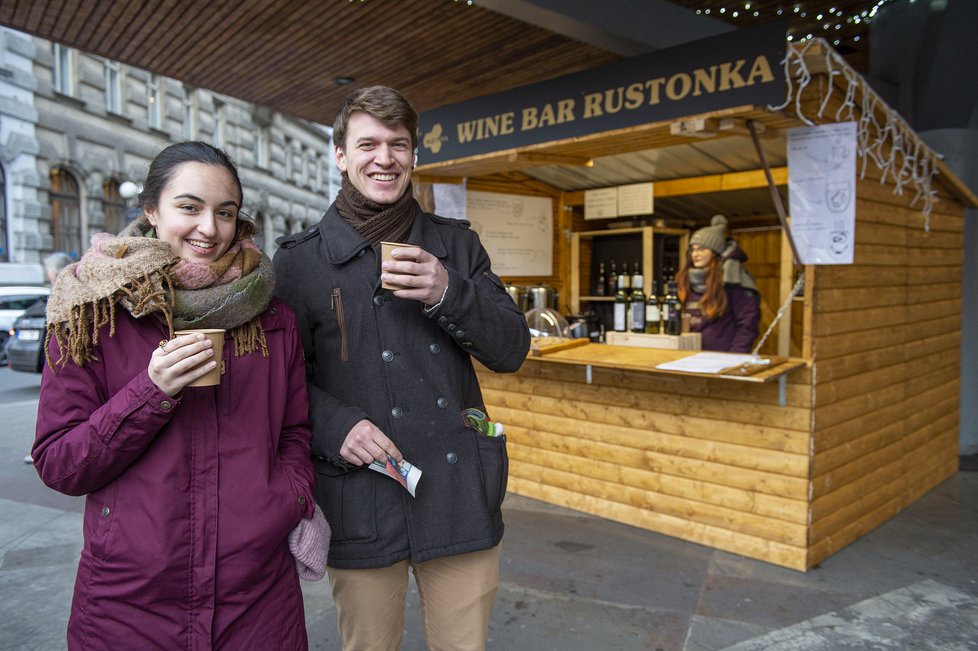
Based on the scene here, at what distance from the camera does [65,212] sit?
1850cm

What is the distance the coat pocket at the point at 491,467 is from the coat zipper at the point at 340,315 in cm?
43

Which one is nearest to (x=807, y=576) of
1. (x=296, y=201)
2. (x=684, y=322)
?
(x=684, y=322)

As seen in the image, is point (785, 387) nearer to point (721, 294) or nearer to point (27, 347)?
point (721, 294)

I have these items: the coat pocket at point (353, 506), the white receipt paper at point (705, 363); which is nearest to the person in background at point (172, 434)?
the coat pocket at point (353, 506)

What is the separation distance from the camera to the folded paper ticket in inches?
70.3

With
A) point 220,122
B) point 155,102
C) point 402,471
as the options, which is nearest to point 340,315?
point 402,471

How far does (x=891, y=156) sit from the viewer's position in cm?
444

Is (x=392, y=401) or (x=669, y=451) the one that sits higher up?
(x=392, y=401)

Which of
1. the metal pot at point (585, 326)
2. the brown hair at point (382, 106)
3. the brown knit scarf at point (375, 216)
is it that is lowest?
the metal pot at point (585, 326)

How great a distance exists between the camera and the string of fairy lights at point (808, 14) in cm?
646

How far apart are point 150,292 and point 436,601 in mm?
1172

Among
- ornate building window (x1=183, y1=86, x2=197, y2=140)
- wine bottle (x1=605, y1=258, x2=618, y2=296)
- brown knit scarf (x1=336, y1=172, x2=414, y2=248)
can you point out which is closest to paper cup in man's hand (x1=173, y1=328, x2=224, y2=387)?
brown knit scarf (x1=336, y1=172, x2=414, y2=248)

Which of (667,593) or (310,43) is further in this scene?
(310,43)

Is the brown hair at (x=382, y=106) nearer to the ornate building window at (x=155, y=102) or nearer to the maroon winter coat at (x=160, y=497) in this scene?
the maroon winter coat at (x=160, y=497)
